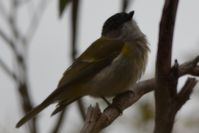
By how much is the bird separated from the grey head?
8cm

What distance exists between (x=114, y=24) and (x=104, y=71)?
0.66m

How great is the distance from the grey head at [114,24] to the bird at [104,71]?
0.27 ft

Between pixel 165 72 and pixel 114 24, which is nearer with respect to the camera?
pixel 165 72

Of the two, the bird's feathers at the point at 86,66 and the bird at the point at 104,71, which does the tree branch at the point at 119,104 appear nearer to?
the bird at the point at 104,71

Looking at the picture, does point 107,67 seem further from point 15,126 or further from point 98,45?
point 15,126

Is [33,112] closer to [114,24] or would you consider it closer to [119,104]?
[119,104]

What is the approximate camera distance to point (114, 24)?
4121 millimetres

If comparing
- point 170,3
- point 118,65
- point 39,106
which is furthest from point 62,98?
point 170,3

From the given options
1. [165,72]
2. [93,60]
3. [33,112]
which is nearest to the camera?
[165,72]

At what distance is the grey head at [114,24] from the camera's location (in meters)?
4.02

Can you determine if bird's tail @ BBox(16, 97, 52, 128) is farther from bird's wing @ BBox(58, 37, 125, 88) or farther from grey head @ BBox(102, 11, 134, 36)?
grey head @ BBox(102, 11, 134, 36)

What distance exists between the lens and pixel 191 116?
3.73 meters

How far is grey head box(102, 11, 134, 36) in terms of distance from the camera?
4.02m

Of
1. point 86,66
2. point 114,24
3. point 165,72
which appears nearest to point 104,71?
point 86,66
